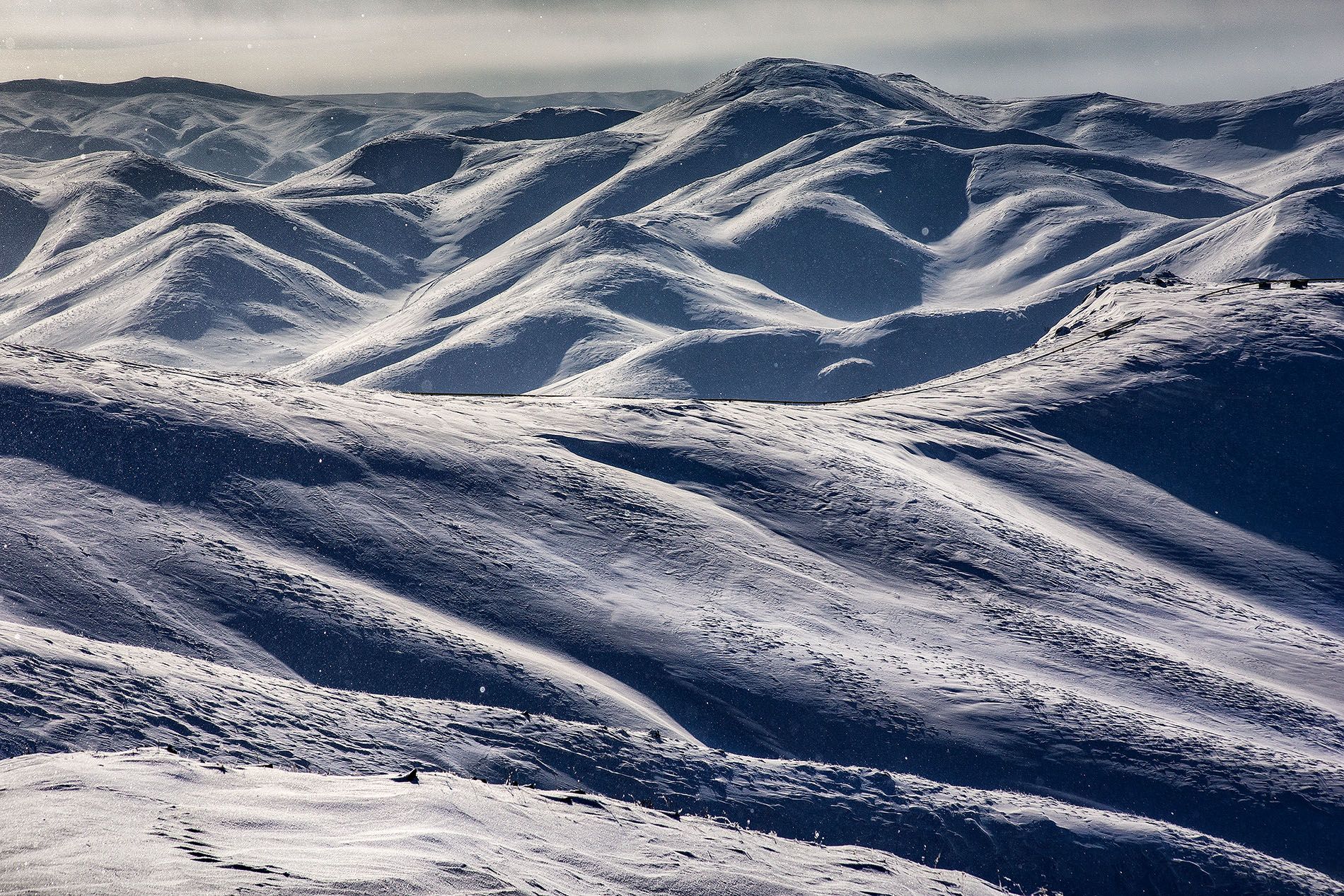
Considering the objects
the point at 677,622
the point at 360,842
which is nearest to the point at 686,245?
the point at 677,622

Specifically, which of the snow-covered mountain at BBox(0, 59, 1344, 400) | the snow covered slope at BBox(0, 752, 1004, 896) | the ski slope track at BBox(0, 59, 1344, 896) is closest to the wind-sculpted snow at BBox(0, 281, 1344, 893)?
the ski slope track at BBox(0, 59, 1344, 896)

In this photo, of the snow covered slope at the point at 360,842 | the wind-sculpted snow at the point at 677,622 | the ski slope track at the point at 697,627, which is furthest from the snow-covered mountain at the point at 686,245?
the snow covered slope at the point at 360,842

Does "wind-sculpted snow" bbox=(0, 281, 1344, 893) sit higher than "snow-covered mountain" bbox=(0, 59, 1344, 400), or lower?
lower

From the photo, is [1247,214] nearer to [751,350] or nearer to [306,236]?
[751,350]

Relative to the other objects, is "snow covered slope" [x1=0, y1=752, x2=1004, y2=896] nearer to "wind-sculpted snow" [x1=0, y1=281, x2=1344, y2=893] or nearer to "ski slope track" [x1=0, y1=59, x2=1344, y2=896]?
"ski slope track" [x1=0, y1=59, x2=1344, y2=896]

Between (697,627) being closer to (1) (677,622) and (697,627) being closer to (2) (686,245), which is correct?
(1) (677,622)

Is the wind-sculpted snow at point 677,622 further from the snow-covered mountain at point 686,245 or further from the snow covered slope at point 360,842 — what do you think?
the snow-covered mountain at point 686,245
